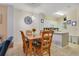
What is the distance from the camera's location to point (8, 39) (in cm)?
162

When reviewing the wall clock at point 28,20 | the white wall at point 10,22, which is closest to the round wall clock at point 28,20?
the wall clock at point 28,20

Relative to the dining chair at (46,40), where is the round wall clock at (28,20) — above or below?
above

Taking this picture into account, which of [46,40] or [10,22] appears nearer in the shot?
[10,22]

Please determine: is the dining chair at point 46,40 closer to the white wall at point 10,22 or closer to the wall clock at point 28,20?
the wall clock at point 28,20

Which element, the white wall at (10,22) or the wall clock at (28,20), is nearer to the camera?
the white wall at (10,22)

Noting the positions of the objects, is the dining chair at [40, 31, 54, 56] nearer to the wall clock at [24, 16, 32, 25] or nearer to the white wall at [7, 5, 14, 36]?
the wall clock at [24, 16, 32, 25]

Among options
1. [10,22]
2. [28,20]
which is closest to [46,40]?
[28,20]

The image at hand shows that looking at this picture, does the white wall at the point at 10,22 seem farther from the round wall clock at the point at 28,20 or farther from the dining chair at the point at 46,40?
the dining chair at the point at 46,40

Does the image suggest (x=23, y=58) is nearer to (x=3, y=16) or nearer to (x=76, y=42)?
(x=3, y=16)

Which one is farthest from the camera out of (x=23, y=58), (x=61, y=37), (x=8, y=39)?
(x=61, y=37)

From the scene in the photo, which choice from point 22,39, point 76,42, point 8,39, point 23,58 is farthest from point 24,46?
point 76,42

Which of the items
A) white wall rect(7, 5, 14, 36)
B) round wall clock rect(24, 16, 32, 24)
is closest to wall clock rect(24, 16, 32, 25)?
round wall clock rect(24, 16, 32, 24)

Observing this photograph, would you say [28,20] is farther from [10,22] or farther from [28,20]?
[10,22]

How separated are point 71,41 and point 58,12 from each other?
497 millimetres
